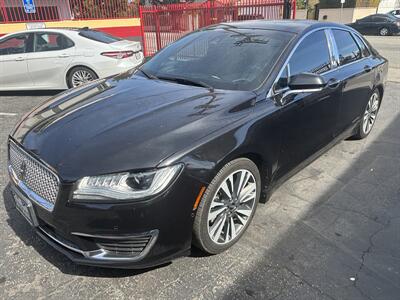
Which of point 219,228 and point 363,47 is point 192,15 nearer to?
point 363,47

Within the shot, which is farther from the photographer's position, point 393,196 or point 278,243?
point 393,196

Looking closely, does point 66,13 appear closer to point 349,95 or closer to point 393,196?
point 349,95

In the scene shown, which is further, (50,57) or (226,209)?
(50,57)

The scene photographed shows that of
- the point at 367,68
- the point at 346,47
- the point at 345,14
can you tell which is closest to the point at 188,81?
the point at 346,47

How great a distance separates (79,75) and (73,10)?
7453mm

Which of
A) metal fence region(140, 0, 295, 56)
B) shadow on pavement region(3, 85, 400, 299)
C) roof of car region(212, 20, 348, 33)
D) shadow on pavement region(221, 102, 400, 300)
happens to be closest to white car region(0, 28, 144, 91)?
metal fence region(140, 0, 295, 56)

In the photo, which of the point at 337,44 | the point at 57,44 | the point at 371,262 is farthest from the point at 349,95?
the point at 57,44

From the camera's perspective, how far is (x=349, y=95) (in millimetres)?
4062

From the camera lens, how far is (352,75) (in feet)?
13.3

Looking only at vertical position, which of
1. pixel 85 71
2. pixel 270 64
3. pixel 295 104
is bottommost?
pixel 85 71

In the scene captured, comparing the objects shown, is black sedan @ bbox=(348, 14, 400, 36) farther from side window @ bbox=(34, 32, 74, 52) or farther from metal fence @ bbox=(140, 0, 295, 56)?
side window @ bbox=(34, 32, 74, 52)

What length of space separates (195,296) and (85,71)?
621cm

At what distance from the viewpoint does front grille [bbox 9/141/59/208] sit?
2227 millimetres

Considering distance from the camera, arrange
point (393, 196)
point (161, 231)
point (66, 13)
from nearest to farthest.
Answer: point (161, 231) < point (393, 196) < point (66, 13)
